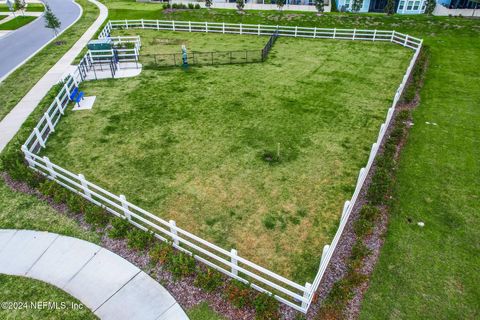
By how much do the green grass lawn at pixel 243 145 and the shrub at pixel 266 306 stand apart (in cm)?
129

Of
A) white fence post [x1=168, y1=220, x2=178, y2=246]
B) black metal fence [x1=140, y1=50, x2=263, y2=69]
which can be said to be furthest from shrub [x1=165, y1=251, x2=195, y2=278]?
black metal fence [x1=140, y1=50, x2=263, y2=69]

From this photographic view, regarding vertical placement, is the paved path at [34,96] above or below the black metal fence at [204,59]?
below

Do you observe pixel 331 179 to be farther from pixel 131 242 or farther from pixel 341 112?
pixel 131 242

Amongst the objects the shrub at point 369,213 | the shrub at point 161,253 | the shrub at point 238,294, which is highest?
the shrub at point 369,213

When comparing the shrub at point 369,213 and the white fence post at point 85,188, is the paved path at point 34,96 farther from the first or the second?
the shrub at point 369,213

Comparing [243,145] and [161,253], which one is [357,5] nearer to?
[243,145]

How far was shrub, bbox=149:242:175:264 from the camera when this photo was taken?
9.84m

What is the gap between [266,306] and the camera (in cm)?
845

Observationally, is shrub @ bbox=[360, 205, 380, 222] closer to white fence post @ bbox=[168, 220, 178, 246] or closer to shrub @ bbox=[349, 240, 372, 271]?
shrub @ bbox=[349, 240, 372, 271]

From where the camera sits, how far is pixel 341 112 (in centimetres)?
1836

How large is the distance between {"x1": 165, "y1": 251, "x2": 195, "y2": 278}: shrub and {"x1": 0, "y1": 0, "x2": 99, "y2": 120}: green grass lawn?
14960 millimetres

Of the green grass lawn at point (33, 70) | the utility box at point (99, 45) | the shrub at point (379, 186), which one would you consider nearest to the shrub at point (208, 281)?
the shrub at point (379, 186)

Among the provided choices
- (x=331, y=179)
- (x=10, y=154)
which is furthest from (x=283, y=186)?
(x=10, y=154)

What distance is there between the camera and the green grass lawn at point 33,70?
2030 cm
